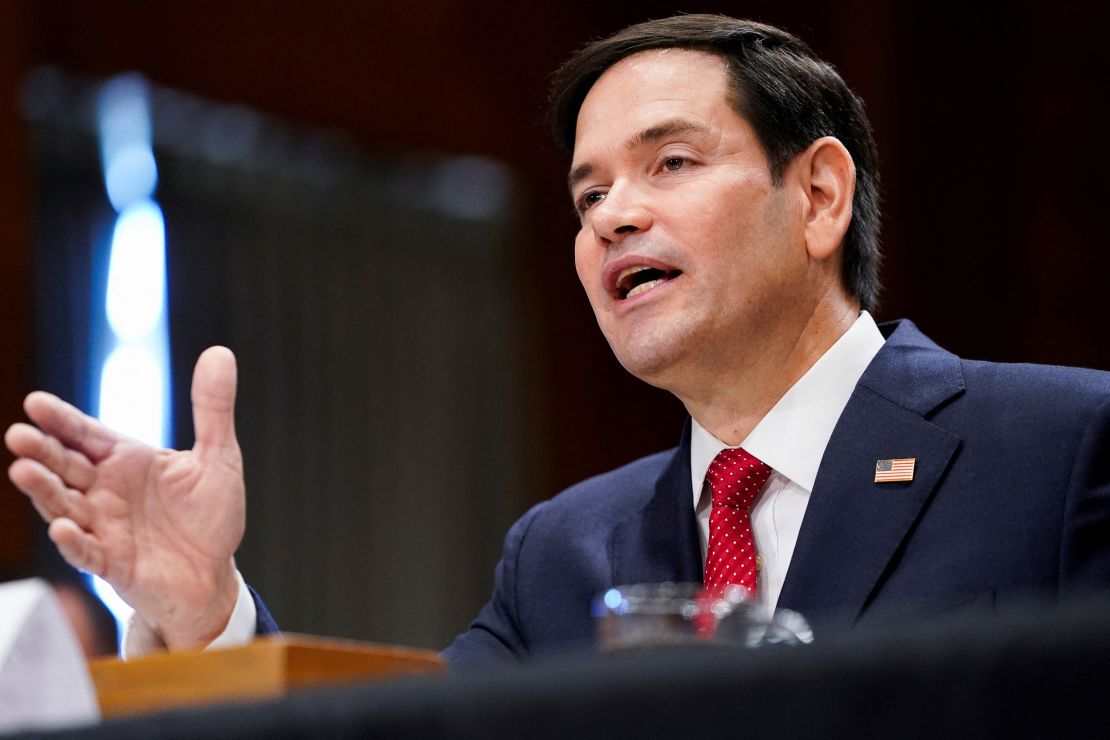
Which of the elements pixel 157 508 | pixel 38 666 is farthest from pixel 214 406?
pixel 38 666

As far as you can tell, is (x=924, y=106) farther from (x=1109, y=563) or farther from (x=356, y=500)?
(x=1109, y=563)

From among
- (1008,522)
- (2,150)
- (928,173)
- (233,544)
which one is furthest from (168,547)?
(928,173)

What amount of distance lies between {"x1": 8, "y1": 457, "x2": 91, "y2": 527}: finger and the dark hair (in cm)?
102

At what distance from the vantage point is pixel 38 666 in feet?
2.81

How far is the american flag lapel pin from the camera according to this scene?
5.26ft

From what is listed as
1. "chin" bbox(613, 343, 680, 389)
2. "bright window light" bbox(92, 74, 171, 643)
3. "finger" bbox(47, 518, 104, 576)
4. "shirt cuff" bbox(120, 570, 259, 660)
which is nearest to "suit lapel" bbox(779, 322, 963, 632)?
"chin" bbox(613, 343, 680, 389)

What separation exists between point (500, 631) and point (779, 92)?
81cm

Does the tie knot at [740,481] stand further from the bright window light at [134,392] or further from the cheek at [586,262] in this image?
the bright window light at [134,392]

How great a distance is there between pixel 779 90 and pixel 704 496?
566 mm

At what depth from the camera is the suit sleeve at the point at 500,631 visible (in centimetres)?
184

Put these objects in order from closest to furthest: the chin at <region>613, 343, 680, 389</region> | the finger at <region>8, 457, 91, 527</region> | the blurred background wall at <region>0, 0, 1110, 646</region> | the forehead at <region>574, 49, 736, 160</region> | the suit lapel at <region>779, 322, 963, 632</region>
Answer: the finger at <region>8, 457, 91, 527</region>
the suit lapel at <region>779, 322, 963, 632</region>
the chin at <region>613, 343, 680, 389</region>
the forehead at <region>574, 49, 736, 160</region>
the blurred background wall at <region>0, 0, 1110, 646</region>

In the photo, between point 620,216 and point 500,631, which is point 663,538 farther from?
point 620,216

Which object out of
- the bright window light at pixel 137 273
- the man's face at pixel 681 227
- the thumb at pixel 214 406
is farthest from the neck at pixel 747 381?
the bright window light at pixel 137 273

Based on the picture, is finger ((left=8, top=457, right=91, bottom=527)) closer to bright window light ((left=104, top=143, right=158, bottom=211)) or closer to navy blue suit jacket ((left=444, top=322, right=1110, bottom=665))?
navy blue suit jacket ((left=444, top=322, right=1110, bottom=665))
